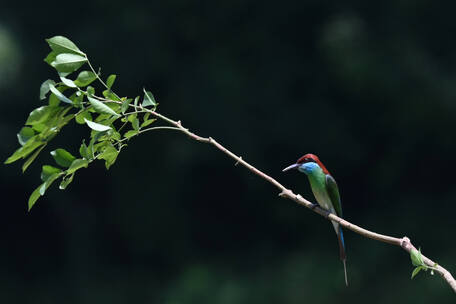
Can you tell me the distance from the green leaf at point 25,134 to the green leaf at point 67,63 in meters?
0.07

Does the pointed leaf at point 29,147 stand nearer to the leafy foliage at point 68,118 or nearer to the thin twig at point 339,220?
the leafy foliage at point 68,118

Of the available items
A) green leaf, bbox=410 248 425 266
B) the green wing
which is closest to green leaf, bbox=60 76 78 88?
green leaf, bbox=410 248 425 266

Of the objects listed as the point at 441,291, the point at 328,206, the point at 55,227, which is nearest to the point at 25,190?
the point at 55,227

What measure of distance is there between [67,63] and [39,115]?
0.06 meters

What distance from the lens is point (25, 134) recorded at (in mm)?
759

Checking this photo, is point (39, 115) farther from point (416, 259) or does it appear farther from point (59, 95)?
point (416, 259)

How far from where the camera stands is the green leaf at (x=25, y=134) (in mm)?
753

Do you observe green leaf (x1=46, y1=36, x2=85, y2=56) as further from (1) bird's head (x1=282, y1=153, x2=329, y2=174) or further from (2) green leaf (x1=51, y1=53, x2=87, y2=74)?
(1) bird's head (x1=282, y1=153, x2=329, y2=174)

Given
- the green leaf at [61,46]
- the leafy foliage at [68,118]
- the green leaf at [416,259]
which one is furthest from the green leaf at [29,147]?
the green leaf at [416,259]

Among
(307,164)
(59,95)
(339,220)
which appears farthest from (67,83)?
(307,164)

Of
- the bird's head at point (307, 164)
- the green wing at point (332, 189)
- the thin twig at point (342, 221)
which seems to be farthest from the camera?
the green wing at point (332, 189)

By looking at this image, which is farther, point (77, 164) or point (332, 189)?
point (332, 189)

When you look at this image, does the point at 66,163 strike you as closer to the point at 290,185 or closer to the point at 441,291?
the point at 441,291

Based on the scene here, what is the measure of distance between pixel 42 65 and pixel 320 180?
4.64m
